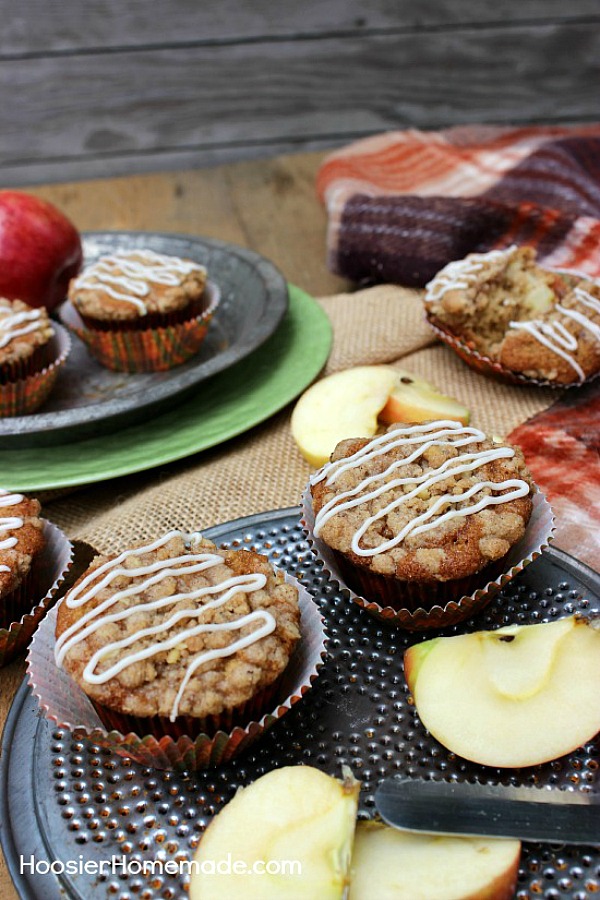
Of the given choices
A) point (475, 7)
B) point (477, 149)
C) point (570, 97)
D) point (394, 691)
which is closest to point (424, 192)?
point (477, 149)

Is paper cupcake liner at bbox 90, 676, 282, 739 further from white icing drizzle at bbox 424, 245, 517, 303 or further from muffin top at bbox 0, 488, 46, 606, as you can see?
white icing drizzle at bbox 424, 245, 517, 303

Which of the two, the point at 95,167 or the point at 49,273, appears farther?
the point at 95,167

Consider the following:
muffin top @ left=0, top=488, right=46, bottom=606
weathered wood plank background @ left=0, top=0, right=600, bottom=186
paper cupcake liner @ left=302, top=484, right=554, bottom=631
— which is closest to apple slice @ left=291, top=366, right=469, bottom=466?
paper cupcake liner @ left=302, top=484, right=554, bottom=631

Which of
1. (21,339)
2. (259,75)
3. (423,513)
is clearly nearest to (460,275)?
(423,513)

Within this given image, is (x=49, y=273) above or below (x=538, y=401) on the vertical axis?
above

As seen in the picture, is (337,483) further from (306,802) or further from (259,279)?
(259,279)

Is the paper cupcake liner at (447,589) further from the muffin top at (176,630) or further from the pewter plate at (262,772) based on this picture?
the muffin top at (176,630)
